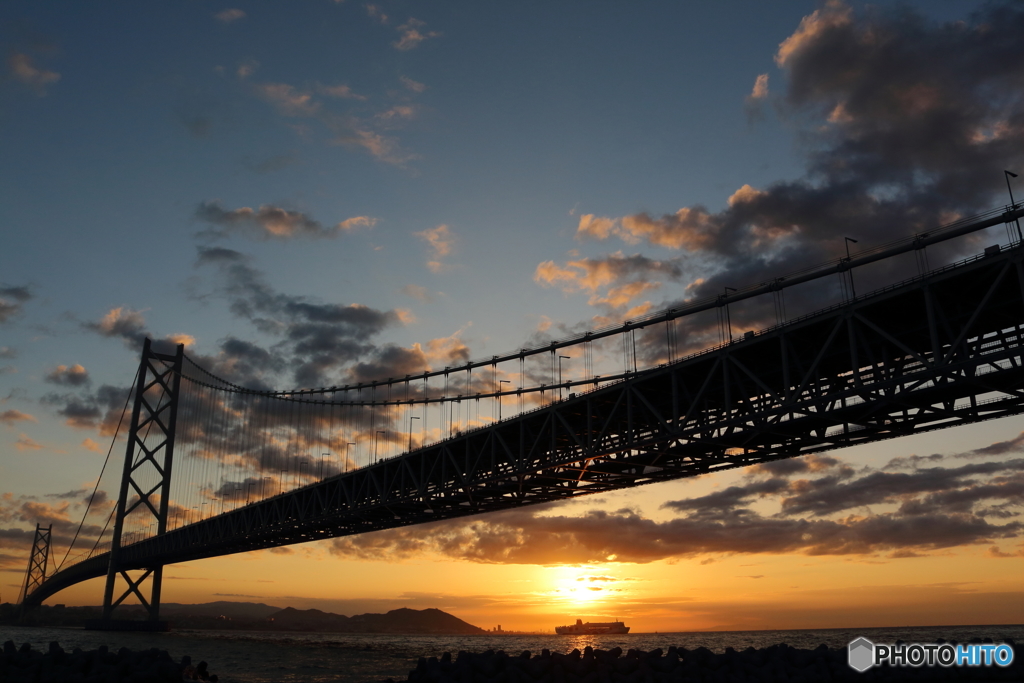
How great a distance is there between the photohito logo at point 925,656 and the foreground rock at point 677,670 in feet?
1.55

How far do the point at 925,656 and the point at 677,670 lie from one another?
10.2 metres

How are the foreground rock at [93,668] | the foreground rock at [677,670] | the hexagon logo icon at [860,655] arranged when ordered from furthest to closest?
the hexagon logo icon at [860,655] < the foreground rock at [677,670] < the foreground rock at [93,668]

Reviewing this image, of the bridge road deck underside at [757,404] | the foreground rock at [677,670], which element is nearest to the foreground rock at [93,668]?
the foreground rock at [677,670]

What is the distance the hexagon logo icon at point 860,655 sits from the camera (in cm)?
2820

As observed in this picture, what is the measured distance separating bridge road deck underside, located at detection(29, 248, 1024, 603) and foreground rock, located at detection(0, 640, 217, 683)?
21.6 meters

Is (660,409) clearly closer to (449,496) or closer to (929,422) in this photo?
(929,422)

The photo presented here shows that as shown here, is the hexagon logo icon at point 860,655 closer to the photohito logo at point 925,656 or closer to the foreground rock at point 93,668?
the photohito logo at point 925,656

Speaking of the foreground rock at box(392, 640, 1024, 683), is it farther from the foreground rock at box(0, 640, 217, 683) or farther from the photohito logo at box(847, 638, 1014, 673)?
the foreground rock at box(0, 640, 217, 683)

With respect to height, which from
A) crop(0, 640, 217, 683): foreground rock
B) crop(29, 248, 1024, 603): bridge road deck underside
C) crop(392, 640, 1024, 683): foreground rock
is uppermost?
crop(29, 248, 1024, 603): bridge road deck underside

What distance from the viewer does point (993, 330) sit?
29.1 m

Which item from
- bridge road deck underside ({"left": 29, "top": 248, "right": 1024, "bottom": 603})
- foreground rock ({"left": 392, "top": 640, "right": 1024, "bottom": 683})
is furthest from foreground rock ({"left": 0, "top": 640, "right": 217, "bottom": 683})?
Answer: bridge road deck underside ({"left": 29, "top": 248, "right": 1024, "bottom": 603})

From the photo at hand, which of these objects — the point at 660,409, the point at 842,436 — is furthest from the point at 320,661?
the point at 842,436

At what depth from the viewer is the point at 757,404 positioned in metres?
38.4

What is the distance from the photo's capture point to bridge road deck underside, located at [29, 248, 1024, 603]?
91.1 ft
